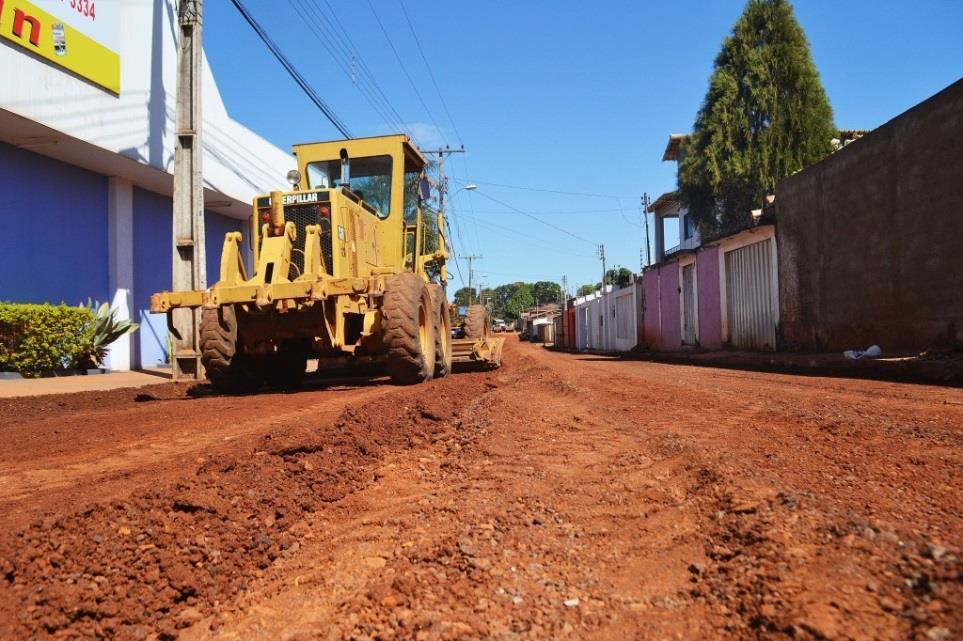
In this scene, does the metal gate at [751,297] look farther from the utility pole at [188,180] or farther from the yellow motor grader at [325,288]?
the utility pole at [188,180]

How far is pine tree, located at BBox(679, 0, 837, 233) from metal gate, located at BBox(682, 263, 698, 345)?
17.3 feet

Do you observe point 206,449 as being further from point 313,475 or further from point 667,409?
point 667,409

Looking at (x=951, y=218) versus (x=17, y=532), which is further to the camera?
(x=951, y=218)

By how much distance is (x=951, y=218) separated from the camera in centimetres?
884

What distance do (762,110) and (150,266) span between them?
66.3 ft

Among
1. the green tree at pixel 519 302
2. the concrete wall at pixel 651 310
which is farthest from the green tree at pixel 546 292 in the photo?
the concrete wall at pixel 651 310

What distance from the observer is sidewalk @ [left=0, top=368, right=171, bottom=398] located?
8984 millimetres

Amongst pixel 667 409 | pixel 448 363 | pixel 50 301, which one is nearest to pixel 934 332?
pixel 667 409

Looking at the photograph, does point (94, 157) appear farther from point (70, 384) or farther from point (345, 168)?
point (345, 168)

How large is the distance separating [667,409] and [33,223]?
12460 millimetres

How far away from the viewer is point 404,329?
7.48 meters

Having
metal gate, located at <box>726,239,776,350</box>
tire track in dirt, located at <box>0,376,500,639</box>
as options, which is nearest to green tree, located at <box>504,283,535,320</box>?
metal gate, located at <box>726,239,776,350</box>

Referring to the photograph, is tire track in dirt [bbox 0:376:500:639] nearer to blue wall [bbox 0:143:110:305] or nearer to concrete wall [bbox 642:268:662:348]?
blue wall [bbox 0:143:110:305]

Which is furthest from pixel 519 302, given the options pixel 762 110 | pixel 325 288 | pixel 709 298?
pixel 325 288
